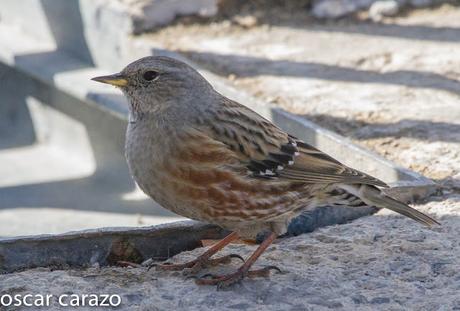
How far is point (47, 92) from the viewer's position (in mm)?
9367

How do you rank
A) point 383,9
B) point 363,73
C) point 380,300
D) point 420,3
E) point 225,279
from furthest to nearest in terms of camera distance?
point 420,3
point 383,9
point 363,73
point 225,279
point 380,300

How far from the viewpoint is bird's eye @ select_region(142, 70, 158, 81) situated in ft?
17.0

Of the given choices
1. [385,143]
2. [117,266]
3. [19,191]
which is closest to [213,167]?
[117,266]

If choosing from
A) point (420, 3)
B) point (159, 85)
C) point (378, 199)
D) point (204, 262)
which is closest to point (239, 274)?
point (204, 262)

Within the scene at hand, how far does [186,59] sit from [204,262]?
355 cm

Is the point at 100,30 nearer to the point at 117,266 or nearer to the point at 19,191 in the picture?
the point at 19,191

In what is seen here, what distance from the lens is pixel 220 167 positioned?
4840 millimetres

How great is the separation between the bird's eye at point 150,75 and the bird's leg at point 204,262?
860 millimetres

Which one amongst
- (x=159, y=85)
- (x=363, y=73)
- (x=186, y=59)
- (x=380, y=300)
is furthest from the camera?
(x=186, y=59)

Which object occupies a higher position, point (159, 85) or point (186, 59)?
point (159, 85)

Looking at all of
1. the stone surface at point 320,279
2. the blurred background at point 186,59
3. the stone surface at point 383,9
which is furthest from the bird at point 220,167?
the stone surface at point 383,9

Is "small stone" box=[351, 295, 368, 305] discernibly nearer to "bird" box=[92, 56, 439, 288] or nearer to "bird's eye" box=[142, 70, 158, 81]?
"bird" box=[92, 56, 439, 288]

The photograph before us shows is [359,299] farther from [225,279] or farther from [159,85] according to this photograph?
[159,85]

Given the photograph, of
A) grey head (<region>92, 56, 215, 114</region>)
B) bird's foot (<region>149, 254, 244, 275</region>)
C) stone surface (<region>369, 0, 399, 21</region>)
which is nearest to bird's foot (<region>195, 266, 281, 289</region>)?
bird's foot (<region>149, 254, 244, 275</region>)
